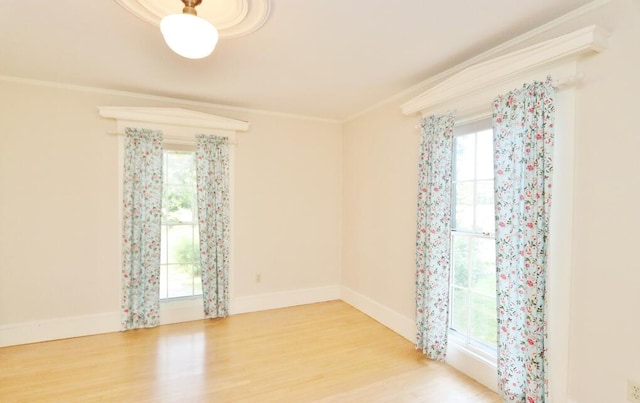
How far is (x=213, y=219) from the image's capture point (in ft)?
11.6

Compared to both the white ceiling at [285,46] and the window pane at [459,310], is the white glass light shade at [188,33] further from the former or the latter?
the window pane at [459,310]

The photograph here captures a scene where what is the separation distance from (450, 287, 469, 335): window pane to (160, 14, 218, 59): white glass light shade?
2661 mm

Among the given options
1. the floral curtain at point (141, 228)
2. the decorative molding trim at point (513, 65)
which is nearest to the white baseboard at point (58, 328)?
the floral curtain at point (141, 228)

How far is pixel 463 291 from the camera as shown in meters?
2.59

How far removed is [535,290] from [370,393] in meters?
1.34

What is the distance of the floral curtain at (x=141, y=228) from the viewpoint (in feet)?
10.4

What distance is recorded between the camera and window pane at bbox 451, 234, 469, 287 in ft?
8.38

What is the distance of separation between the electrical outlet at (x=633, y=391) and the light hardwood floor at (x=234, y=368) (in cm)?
78

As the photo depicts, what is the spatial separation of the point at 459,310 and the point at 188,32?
287 cm

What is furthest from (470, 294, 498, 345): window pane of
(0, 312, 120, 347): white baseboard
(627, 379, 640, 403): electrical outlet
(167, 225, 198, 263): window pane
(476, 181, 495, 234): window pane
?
(0, 312, 120, 347): white baseboard

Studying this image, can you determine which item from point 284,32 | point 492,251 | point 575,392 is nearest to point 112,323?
point 284,32

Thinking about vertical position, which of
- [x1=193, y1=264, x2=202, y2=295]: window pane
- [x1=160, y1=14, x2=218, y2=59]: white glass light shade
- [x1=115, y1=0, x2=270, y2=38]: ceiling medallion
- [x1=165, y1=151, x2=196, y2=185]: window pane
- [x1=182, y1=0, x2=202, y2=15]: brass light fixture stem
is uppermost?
[x1=115, y1=0, x2=270, y2=38]: ceiling medallion

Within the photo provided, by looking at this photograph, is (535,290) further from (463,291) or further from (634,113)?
(634,113)

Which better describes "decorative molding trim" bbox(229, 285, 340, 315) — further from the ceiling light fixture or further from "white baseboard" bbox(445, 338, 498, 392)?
the ceiling light fixture
